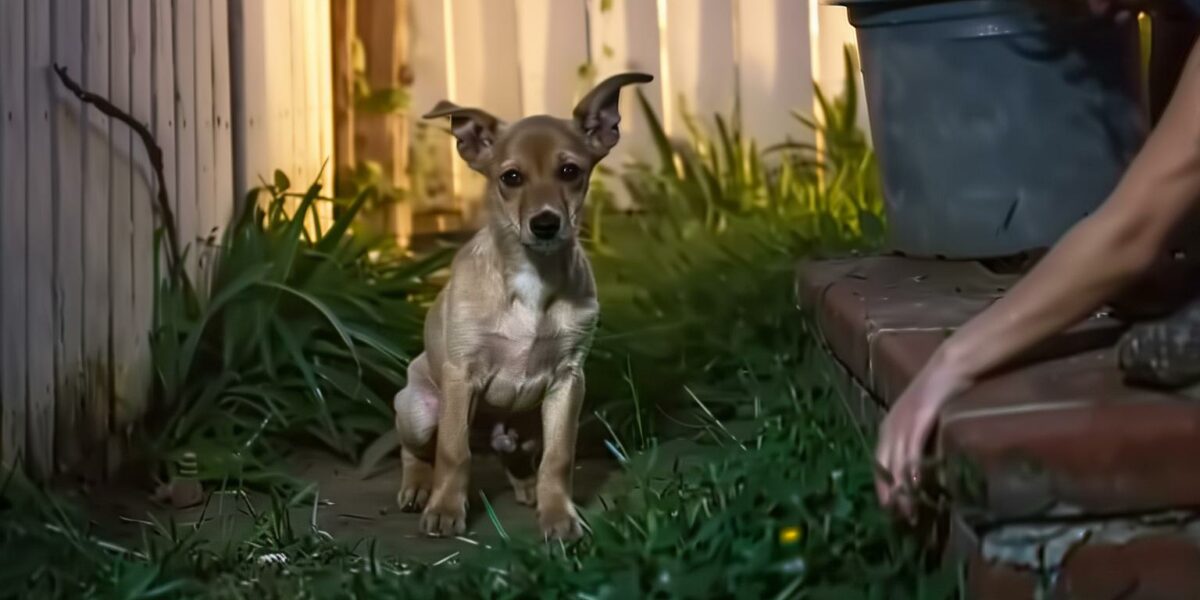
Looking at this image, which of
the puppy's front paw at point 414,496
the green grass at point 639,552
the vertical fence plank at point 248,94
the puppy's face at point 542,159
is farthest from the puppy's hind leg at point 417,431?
the vertical fence plank at point 248,94

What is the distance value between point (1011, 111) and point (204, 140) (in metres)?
1.96

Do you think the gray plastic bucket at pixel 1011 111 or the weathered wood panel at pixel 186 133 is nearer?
the gray plastic bucket at pixel 1011 111

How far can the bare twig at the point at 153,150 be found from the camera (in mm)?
3043

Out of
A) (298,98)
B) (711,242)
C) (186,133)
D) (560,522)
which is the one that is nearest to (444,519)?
(560,522)

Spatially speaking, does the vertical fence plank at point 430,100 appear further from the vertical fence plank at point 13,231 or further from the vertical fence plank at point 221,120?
the vertical fence plank at point 13,231

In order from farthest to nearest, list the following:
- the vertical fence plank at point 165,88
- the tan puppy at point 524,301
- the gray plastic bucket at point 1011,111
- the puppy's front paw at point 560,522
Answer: the vertical fence plank at point 165,88 → the gray plastic bucket at point 1011,111 → the tan puppy at point 524,301 → the puppy's front paw at point 560,522

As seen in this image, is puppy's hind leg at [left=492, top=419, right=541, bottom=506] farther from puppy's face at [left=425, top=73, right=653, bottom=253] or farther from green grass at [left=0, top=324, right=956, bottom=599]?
puppy's face at [left=425, top=73, right=653, bottom=253]

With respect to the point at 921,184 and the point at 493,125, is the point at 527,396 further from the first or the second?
the point at 921,184

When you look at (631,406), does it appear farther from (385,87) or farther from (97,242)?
(385,87)

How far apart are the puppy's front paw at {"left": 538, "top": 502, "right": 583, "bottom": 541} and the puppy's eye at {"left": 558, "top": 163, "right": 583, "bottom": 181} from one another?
2.00ft

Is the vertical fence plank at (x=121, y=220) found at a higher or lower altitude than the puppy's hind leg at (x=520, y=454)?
higher

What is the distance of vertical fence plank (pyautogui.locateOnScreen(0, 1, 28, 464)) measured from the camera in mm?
2775

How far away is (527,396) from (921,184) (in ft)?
3.04

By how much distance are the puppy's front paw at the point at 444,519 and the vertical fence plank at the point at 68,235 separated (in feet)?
2.53
